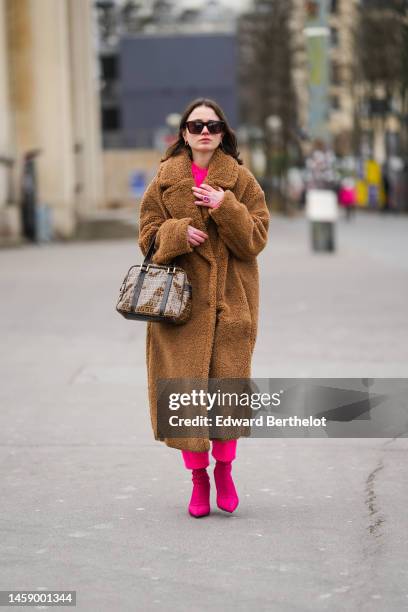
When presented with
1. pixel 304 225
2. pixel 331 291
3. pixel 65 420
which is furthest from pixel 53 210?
pixel 65 420

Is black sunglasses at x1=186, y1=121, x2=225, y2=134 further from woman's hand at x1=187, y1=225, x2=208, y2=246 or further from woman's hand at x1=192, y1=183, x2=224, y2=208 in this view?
woman's hand at x1=187, y1=225, x2=208, y2=246

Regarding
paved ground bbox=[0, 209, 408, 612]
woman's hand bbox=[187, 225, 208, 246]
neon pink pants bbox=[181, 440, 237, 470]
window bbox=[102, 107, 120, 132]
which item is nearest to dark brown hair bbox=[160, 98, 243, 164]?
woman's hand bbox=[187, 225, 208, 246]

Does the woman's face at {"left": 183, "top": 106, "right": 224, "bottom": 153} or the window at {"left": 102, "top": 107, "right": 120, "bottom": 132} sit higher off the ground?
the woman's face at {"left": 183, "top": 106, "right": 224, "bottom": 153}

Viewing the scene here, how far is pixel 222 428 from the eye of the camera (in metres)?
5.59

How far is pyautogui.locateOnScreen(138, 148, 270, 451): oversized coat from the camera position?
5520 millimetres

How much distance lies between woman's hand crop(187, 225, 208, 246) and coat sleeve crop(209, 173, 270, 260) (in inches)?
3.1

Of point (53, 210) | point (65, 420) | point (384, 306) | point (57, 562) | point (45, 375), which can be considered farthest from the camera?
point (53, 210)

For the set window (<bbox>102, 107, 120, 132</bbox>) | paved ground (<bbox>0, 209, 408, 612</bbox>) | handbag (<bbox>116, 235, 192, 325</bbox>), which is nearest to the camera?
paved ground (<bbox>0, 209, 408, 612</bbox>)

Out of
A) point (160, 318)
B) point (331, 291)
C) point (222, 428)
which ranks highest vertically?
point (160, 318)

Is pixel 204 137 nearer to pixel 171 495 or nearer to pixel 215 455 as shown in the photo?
pixel 215 455

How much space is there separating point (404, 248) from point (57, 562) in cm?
2258

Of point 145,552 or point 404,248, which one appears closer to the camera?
point 145,552

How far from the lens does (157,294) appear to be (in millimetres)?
5438

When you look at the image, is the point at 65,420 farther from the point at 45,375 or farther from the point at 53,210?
the point at 53,210
